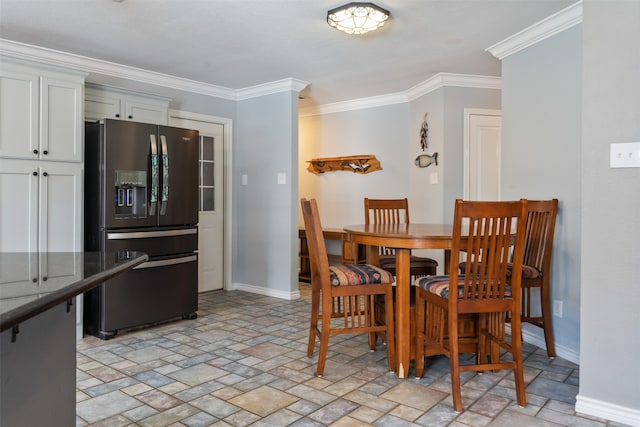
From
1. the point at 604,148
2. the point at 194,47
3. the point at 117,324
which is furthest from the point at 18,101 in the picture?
the point at 604,148

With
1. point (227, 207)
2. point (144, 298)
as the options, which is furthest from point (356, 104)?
point (144, 298)

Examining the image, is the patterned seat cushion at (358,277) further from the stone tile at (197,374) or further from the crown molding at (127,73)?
the crown molding at (127,73)

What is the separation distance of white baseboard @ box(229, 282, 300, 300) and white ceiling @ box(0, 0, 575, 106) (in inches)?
88.8

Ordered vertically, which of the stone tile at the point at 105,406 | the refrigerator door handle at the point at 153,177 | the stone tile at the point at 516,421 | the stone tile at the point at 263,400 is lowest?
the stone tile at the point at 105,406

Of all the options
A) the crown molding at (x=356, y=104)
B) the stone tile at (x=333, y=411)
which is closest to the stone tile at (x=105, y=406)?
the stone tile at (x=333, y=411)

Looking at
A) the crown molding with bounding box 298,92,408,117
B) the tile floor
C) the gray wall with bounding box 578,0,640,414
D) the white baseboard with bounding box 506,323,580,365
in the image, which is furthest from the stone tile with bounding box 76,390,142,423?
the crown molding with bounding box 298,92,408,117

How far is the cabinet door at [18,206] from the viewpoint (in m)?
3.09

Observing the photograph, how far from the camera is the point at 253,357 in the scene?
2893 millimetres

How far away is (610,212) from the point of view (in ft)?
6.71

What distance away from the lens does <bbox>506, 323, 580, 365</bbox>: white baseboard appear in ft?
9.25

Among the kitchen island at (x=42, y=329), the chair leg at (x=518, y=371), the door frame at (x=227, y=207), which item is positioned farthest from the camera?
the door frame at (x=227, y=207)

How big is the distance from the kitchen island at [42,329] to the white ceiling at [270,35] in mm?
2076

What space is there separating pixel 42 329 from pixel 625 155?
7.83 feet

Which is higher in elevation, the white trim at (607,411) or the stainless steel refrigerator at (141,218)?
the stainless steel refrigerator at (141,218)
